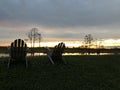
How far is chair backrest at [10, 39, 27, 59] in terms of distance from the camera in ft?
44.9

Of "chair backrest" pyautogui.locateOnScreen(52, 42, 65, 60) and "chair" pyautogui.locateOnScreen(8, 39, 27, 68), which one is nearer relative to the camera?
"chair" pyautogui.locateOnScreen(8, 39, 27, 68)

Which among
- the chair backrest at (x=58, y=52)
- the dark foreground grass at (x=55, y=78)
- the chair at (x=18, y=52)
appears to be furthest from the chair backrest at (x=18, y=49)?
the chair backrest at (x=58, y=52)

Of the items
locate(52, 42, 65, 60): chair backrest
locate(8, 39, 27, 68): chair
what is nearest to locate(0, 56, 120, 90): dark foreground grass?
locate(8, 39, 27, 68): chair

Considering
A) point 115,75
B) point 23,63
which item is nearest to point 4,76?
point 23,63

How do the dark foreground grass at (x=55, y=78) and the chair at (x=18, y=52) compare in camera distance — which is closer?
the dark foreground grass at (x=55, y=78)

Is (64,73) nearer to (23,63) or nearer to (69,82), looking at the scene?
(69,82)

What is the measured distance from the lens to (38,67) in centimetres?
1302

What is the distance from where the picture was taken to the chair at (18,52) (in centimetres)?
1367

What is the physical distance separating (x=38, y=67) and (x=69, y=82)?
3402 millimetres

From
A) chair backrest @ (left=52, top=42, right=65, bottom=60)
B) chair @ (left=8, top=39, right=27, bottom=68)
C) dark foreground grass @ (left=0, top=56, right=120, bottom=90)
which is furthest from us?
chair backrest @ (left=52, top=42, right=65, bottom=60)

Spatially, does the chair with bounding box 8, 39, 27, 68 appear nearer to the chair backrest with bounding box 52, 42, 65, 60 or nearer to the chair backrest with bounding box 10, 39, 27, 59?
the chair backrest with bounding box 10, 39, 27, 59

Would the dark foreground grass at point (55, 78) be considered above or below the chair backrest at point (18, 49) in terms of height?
below

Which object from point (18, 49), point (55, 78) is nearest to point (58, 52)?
point (18, 49)

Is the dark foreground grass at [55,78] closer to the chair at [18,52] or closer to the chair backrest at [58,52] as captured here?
the chair at [18,52]
